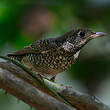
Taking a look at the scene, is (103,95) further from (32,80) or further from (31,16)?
(32,80)

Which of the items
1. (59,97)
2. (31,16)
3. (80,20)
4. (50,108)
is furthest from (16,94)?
(80,20)

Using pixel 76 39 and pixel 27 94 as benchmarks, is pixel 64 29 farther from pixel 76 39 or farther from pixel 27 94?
pixel 27 94

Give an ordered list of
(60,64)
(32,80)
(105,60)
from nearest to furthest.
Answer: (32,80) < (60,64) < (105,60)

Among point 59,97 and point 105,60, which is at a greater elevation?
point 59,97

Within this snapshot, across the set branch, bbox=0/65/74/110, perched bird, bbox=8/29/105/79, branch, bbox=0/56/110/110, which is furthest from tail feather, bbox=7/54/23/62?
branch, bbox=0/65/74/110

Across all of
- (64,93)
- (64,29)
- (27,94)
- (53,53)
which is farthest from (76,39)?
(27,94)

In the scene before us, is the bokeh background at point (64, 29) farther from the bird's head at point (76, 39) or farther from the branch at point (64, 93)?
the branch at point (64, 93)

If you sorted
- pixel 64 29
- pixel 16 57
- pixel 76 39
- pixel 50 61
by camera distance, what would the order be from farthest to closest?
1. pixel 64 29
2. pixel 76 39
3. pixel 16 57
4. pixel 50 61

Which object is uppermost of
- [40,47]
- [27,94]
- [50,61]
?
[27,94]
